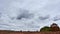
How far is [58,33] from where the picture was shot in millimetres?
14914

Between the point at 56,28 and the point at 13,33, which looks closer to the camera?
the point at 13,33

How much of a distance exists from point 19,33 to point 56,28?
19.3ft

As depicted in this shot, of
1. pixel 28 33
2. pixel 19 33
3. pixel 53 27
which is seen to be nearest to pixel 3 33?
pixel 19 33

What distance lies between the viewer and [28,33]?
1505 centimetres

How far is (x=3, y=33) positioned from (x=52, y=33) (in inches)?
233

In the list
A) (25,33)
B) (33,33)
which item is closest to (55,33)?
(33,33)

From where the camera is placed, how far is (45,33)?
15.1 meters

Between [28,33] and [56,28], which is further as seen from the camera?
[56,28]

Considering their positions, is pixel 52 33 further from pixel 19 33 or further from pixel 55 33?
pixel 19 33

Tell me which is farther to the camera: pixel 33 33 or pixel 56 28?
pixel 56 28

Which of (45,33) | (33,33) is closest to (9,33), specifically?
(33,33)

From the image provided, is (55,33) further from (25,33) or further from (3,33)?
(3,33)

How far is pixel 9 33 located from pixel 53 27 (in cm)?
682

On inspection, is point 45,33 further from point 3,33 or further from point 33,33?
point 3,33
